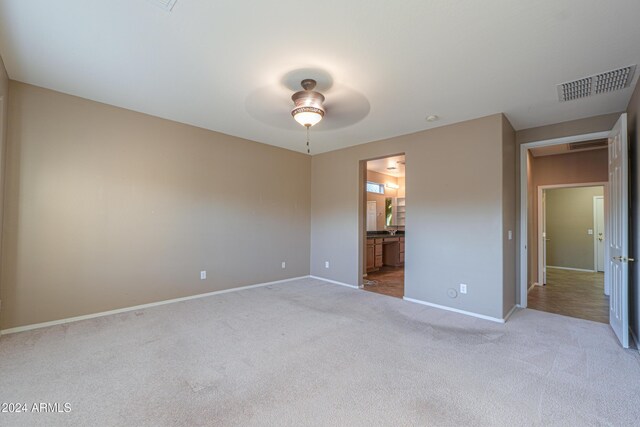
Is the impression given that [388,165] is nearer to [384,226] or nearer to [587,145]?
[384,226]

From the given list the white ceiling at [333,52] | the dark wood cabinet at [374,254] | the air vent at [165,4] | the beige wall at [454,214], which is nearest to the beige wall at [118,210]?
the white ceiling at [333,52]

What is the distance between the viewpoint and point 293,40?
226 cm

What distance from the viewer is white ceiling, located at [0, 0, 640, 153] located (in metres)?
1.96

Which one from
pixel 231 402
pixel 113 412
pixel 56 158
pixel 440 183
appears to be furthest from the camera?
A: pixel 440 183

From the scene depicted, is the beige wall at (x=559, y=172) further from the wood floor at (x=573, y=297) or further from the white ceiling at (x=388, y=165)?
the white ceiling at (x=388, y=165)

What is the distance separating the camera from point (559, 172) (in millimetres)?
5434

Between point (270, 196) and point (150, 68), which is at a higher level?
point (150, 68)

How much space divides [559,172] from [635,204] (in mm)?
2959

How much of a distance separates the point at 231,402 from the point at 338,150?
462 cm

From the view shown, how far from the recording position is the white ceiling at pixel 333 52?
6.43ft

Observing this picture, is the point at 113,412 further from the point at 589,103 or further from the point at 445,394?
the point at 589,103

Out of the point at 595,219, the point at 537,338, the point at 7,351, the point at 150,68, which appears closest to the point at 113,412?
the point at 7,351

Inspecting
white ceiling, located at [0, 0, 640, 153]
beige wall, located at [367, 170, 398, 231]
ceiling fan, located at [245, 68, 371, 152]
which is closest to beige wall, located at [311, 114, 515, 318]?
white ceiling, located at [0, 0, 640, 153]

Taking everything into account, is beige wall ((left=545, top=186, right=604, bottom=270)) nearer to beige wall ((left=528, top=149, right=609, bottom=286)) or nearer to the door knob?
beige wall ((left=528, top=149, right=609, bottom=286))
